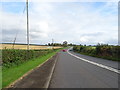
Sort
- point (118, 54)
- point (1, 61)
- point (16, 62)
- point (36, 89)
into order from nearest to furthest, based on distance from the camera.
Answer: point (36, 89) → point (1, 61) → point (16, 62) → point (118, 54)

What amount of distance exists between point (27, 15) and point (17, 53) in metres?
10.6

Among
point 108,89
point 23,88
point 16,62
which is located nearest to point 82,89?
point 108,89

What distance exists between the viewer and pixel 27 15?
86.0 ft

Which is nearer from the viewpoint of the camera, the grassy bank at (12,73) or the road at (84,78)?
the road at (84,78)

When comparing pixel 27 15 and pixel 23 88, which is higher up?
pixel 27 15

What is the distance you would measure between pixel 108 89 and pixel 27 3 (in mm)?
23362

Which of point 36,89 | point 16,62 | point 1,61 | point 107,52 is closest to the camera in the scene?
point 36,89

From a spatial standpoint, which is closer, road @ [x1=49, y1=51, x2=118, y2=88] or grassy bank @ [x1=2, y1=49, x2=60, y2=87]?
road @ [x1=49, y1=51, x2=118, y2=88]

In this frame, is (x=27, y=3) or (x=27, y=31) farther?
(x=27, y=3)

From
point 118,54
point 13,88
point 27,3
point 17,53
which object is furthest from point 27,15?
point 13,88

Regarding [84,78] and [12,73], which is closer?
[84,78]

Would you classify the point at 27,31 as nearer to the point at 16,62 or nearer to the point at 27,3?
the point at 27,3

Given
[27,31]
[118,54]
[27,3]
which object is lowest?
[118,54]

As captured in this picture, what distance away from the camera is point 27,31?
2520 cm
